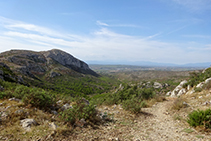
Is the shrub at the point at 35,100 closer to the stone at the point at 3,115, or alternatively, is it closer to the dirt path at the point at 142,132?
the stone at the point at 3,115

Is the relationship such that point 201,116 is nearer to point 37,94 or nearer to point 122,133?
point 122,133

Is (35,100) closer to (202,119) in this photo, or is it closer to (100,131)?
(100,131)

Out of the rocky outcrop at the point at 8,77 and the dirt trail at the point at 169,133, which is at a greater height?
the dirt trail at the point at 169,133

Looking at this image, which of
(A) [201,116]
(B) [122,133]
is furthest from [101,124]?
(A) [201,116]

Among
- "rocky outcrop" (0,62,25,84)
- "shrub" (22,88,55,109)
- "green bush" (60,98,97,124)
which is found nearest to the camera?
"green bush" (60,98,97,124)

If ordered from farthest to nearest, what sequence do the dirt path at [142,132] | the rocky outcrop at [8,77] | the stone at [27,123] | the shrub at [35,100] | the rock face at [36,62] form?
the rock face at [36,62], the rocky outcrop at [8,77], the shrub at [35,100], the dirt path at [142,132], the stone at [27,123]

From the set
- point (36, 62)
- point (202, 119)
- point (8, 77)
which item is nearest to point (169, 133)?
point (202, 119)

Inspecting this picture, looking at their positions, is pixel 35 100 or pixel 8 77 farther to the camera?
pixel 8 77

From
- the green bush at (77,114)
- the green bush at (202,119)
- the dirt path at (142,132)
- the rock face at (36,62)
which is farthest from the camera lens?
the rock face at (36,62)

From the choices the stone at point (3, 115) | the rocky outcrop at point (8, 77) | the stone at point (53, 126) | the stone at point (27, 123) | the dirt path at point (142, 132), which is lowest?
the rocky outcrop at point (8, 77)

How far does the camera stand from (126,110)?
28.2 ft

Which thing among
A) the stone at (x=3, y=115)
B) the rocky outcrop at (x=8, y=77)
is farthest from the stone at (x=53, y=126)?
the rocky outcrop at (x=8, y=77)

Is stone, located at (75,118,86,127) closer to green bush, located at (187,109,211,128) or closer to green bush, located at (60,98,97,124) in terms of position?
green bush, located at (60,98,97,124)

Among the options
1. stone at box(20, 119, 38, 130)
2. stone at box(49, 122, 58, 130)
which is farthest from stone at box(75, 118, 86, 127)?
stone at box(20, 119, 38, 130)
